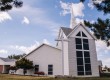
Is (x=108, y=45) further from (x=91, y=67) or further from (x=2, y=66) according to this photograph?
(x=2, y=66)

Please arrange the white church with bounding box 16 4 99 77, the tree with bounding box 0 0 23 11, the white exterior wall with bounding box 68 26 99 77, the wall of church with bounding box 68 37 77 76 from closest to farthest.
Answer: the tree with bounding box 0 0 23 11
the wall of church with bounding box 68 37 77 76
the white exterior wall with bounding box 68 26 99 77
the white church with bounding box 16 4 99 77

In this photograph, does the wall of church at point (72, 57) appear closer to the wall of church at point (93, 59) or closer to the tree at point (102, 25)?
the wall of church at point (93, 59)

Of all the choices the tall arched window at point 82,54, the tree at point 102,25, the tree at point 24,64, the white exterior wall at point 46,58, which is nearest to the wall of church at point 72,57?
the tall arched window at point 82,54

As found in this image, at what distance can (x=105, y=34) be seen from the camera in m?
17.3

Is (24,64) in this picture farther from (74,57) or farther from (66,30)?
(66,30)

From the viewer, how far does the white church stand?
3534cm

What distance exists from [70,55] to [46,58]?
4.31 meters

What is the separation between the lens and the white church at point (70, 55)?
35.3m

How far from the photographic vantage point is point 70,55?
35.4m

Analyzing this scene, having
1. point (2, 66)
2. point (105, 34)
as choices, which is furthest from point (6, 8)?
point (2, 66)

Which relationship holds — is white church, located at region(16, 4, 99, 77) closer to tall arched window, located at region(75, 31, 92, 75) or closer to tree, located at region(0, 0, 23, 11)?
tall arched window, located at region(75, 31, 92, 75)

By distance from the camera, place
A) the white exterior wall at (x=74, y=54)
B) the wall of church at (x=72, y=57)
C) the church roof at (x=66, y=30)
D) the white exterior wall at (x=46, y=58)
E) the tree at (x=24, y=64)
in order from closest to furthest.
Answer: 1. the wall of church at (x=72, y=57)
2. the white exterior wall at (x=74, y=54)
3. the white exterior wall at (x=46, y=58)
4. the church roof at (x=66, y=30)
5. the tree at (x=24, y=64)

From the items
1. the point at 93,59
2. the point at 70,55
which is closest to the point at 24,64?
the point at 70,55

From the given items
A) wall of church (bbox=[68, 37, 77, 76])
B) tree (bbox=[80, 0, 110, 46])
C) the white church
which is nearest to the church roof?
the white church
